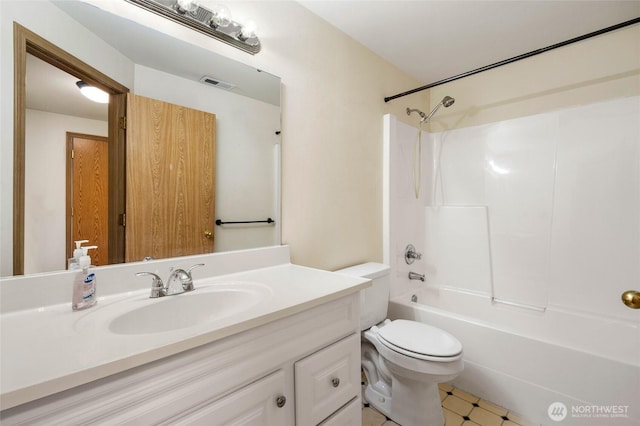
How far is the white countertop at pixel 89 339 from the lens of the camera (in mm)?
461

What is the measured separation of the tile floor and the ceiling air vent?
1.84 metres

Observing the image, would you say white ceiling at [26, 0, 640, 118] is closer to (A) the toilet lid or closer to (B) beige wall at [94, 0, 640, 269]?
(B) beige wall at [94, 0, 640, 269]

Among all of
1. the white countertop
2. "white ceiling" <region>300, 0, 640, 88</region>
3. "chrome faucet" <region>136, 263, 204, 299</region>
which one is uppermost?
"white ceiling" <region>300, 0, 640, 88</region>

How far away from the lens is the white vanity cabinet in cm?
51

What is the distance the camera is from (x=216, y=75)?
1.22 meters

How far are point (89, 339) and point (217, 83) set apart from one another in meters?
1.06

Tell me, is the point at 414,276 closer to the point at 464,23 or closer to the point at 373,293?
the point at 373,293

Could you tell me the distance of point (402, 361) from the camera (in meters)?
1.32

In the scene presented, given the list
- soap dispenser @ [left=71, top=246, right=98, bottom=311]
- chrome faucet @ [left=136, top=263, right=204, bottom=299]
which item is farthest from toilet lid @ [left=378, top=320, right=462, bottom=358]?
soap dispenser @ [left=71, top=246, right=98, bottom=311]

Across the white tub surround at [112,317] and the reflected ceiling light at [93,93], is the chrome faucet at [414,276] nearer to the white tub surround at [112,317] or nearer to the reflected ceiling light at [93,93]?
the white tub surround at [112,317]

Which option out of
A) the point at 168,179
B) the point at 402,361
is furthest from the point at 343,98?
the point at 402,361

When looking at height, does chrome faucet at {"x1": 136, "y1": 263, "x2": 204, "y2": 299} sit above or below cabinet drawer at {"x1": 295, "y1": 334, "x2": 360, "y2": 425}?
above

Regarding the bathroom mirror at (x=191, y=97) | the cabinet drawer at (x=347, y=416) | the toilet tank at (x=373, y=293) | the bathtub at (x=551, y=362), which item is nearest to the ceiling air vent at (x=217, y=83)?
the bathroom mirror at (x=191, y=97)

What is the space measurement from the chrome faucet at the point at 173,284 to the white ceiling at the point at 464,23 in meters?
1.51
